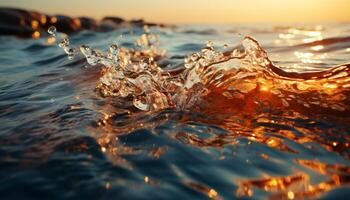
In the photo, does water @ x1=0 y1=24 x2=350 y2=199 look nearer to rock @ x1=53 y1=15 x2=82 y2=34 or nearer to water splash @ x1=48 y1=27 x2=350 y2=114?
water splash @ x1=48 y1=27 x2=350 y2=114

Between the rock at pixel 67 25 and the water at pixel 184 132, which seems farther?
the rock at pixel 67 25

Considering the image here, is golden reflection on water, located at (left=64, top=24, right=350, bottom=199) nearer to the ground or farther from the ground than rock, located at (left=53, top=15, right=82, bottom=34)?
farther from the ground

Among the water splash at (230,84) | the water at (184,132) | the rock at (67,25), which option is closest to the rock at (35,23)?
the rock at (67,25)

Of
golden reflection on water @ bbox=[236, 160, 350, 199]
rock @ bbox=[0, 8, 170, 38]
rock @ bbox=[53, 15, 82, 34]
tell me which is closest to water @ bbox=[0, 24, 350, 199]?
golden reflection on water @ bbox=[236, 160, 350, 199]

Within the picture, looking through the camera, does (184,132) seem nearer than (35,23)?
Yes

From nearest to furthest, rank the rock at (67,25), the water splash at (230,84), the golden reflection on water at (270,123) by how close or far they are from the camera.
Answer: the golden reflection on water at (270,123) → the water splash at (230,84) → the rock at (67,25)

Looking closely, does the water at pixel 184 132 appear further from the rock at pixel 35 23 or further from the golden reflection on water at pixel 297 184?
the rock at pixel 35 23

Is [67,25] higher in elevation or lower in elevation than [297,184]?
lower

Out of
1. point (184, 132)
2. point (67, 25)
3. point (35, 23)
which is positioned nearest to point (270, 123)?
point (184, 132)

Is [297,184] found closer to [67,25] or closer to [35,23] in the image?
[67,25]
